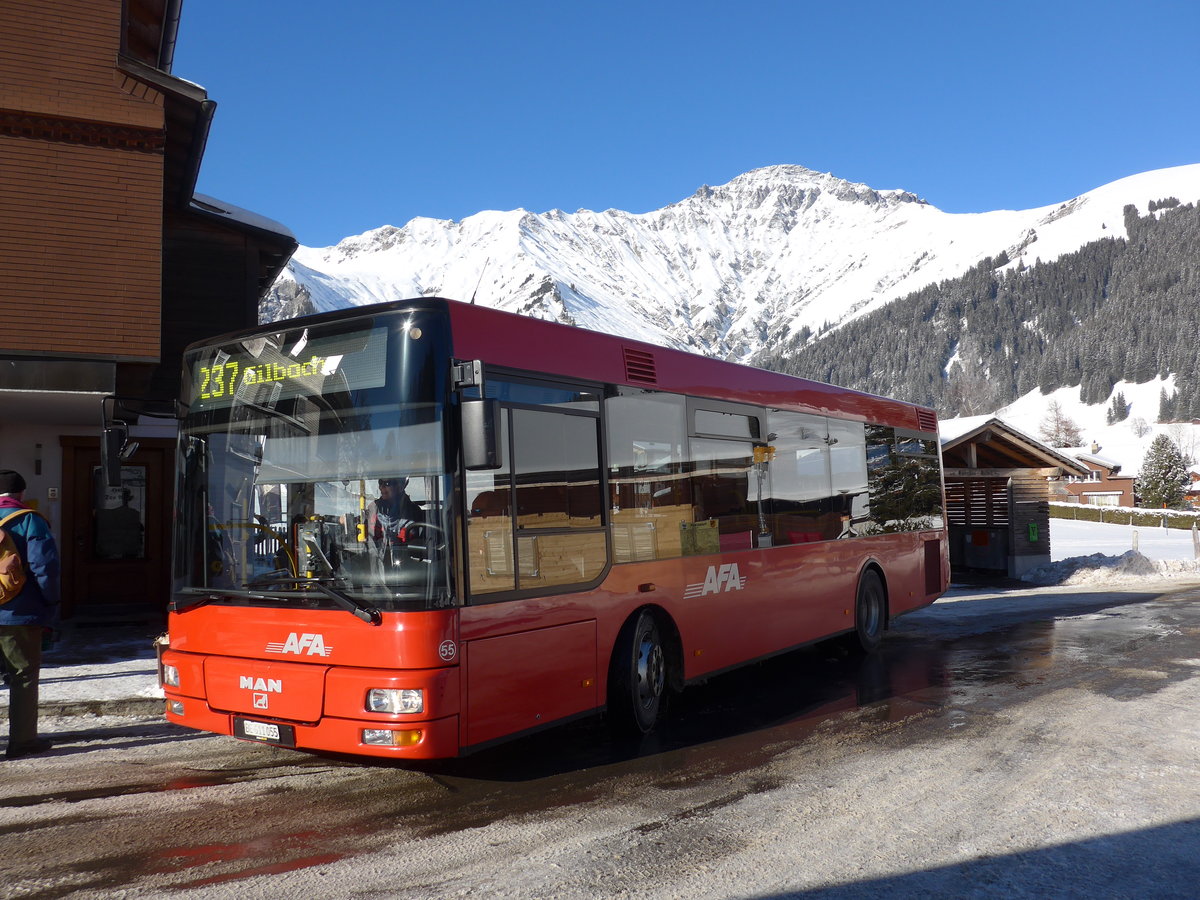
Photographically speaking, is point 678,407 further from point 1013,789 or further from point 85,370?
point 85,370

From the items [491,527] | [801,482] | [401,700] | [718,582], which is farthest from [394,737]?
[801,482]

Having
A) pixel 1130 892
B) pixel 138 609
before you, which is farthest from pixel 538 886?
pixel 138 609

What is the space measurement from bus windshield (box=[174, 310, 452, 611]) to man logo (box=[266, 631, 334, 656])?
0.64ft

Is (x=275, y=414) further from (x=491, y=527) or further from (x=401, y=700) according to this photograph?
(x=401, y=700)

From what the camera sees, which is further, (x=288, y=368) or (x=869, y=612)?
(x=869, y=612)

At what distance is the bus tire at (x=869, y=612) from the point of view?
11.3 metres

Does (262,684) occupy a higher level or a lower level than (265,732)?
higher

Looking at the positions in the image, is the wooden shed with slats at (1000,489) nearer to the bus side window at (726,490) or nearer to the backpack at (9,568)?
the bus side window at (726,490)

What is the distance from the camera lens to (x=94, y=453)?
1441 centimetres

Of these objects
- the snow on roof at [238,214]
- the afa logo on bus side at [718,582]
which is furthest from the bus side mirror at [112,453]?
the snow on roof at [238,214]

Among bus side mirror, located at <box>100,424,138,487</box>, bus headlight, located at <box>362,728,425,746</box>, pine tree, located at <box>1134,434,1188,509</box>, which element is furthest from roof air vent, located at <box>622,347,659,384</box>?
pine tree, located at <box>1134,434,1188,509</box>

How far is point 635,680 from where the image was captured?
7078mm

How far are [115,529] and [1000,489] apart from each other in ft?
66.3

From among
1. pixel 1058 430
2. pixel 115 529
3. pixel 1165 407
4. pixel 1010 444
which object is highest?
pixel 1165 407
